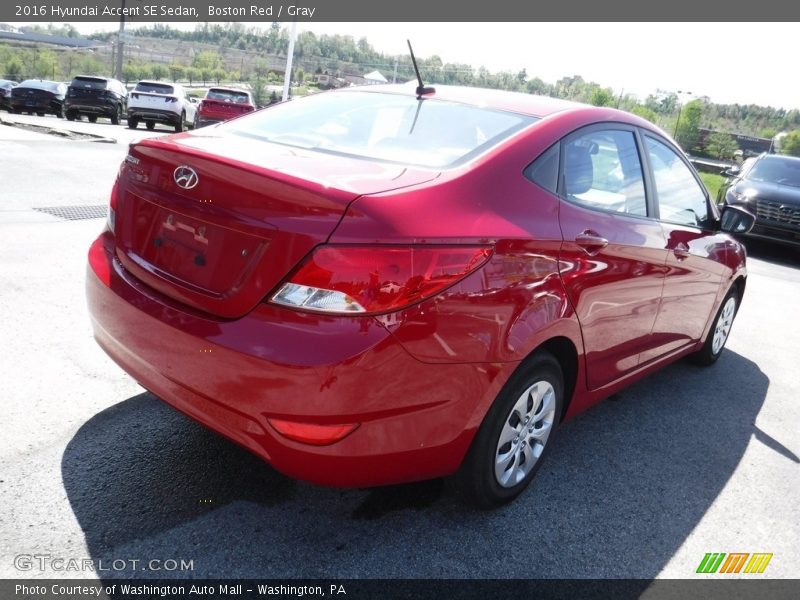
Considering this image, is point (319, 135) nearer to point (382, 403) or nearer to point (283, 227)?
point (283, 227)

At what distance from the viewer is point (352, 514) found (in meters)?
2.67

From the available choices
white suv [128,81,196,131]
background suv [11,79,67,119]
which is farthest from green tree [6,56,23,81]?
white suv [128,81,196,131]

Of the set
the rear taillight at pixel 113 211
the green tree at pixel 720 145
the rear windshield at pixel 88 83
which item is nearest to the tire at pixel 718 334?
the rear taillight at pixel 113 211

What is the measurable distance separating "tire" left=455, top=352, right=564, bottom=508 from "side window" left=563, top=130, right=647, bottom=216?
76 cm

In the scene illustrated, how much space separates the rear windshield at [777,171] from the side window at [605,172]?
9.74 meters

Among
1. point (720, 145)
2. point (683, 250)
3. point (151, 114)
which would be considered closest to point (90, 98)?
point (151, 114)

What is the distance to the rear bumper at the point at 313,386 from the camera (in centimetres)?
206

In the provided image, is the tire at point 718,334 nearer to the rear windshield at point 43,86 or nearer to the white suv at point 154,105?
the white suv at point 154,105

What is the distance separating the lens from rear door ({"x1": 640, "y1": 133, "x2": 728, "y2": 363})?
371cm

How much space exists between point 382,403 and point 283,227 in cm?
62

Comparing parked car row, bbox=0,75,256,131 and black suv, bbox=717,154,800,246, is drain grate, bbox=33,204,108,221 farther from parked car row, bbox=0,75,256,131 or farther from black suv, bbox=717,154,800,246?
parked car row, bbox=0,75,256,131

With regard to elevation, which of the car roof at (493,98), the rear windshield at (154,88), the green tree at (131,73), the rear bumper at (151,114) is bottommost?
the green tree at (131,73)

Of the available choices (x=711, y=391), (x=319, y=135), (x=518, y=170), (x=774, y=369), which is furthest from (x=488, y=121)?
(x=774, y=369)

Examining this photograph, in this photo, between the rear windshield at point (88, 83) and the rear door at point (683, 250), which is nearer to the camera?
the rear door at point (683, 250)
